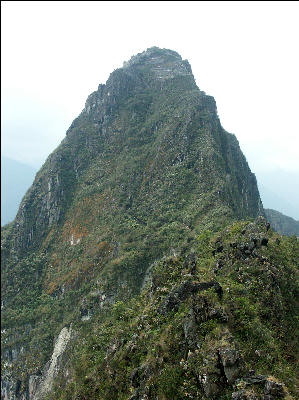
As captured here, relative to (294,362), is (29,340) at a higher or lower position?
lower

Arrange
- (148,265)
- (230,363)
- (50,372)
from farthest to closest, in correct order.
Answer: (148,265)
(50,372)
(230,363)

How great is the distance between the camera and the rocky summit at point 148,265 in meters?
15.5

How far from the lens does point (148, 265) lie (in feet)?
172

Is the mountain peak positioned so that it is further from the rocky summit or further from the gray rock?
the gray rock

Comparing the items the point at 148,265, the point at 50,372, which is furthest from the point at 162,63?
the point at 50,372

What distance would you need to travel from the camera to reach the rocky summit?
611 inches

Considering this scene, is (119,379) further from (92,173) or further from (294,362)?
(92,173)

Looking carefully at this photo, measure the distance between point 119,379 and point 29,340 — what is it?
49479 mm

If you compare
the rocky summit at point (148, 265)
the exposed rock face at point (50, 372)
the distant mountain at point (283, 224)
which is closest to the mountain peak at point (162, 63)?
the rocky summit at point (148, 265)

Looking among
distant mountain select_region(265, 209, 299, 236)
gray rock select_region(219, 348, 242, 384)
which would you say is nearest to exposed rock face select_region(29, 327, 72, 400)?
gray rock select_region(219, 348, 242, 384)

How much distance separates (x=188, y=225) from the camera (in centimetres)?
5256

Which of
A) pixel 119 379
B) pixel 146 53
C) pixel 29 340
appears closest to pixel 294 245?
pixel 119 379

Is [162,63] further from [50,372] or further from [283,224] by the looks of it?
[50,372]

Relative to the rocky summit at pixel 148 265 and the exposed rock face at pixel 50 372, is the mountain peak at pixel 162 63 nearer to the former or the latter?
the rocky summit at pixel 148 265
